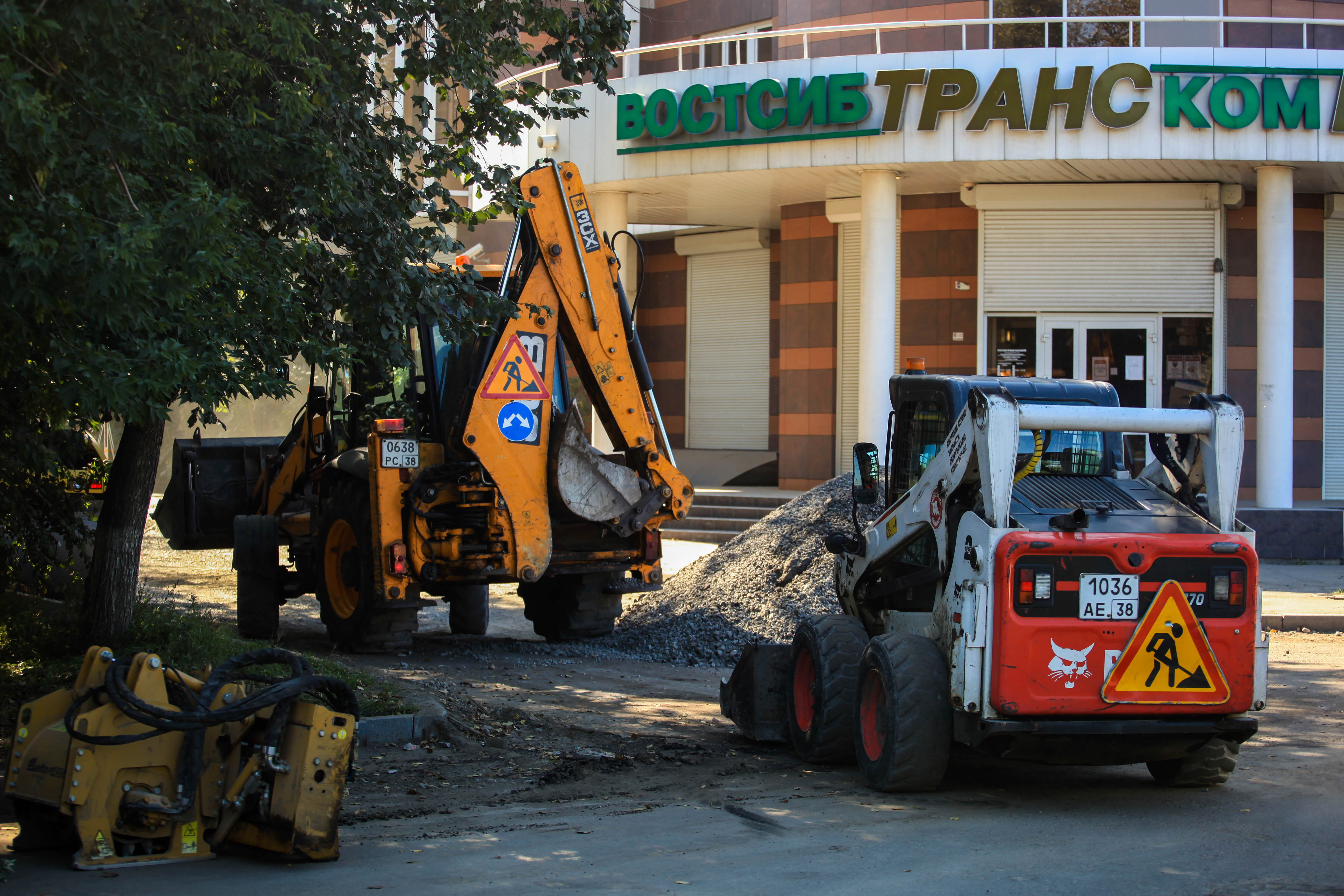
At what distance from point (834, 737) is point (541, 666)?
13.5 feet

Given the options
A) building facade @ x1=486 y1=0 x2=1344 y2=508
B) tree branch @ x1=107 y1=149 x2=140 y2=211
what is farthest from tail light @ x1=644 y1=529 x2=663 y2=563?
building facade @ x1=486 y1=0 x2=1344 y2=508

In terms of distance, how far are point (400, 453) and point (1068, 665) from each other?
5706mm

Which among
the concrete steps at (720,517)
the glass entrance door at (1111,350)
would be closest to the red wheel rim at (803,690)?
the concrete steps at (720,517)

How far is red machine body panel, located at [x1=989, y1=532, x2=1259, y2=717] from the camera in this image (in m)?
5.88

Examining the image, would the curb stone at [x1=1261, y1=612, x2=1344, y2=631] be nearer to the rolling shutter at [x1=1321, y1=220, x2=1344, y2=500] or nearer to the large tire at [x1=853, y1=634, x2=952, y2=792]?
the rolling shutter at [x1=1321, y1=220, x2=1344, y2=500]

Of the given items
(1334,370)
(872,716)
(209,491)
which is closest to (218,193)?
(872,716)

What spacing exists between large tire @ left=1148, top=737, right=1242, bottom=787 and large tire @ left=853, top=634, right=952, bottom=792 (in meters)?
1.29

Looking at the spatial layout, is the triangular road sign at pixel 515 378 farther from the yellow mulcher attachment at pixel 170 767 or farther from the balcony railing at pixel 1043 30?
the balcony railing at pixel 1043 30

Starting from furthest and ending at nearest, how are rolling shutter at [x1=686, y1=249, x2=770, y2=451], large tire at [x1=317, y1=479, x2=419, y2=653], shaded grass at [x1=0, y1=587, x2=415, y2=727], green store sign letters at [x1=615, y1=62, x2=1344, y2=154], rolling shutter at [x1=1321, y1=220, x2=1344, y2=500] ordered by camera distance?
rolling shutter at [x1=686, y1=249, x2=770, y2=451], rolling shutter at [x1=1321, y1=220, x2=1344, y2=500], green store sign letters at [x1=615, y1=62, x2=1344, y2=154], large tire at [x1=317, y1=479, x2=419, y2=653], shaded grass at [x1=0, y1=587, x2=415, y2=727]

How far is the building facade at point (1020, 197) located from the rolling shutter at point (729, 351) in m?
1.16

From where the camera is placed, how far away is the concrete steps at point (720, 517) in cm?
1894

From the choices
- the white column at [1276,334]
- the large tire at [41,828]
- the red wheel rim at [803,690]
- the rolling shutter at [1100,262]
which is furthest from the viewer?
the rolling shutter at [1100,262]

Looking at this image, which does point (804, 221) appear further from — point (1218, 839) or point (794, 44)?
point (1218, 839)

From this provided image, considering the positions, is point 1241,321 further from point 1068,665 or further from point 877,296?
point 1068,665
